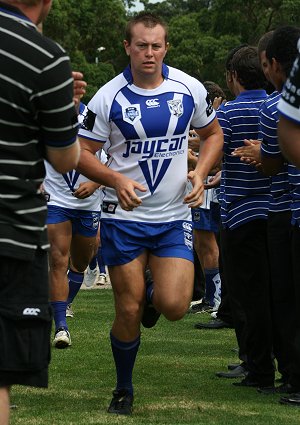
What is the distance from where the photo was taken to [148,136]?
7.32m

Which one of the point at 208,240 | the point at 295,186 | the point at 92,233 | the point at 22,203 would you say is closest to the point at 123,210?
the point at 295,186

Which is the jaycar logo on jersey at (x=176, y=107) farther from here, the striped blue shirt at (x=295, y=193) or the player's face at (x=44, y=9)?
the player's face at (x=44, y=9)

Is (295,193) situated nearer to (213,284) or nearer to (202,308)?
(213,284)

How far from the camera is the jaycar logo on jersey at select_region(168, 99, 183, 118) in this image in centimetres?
740

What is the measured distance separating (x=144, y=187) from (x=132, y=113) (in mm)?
482

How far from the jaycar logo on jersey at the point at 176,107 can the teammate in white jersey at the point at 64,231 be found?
3.05m

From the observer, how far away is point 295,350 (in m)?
7.41

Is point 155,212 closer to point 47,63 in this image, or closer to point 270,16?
point 47,63

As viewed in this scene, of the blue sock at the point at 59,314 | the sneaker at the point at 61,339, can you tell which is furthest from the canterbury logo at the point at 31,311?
the blue sock at the point at 59,314

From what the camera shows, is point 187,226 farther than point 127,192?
Yes

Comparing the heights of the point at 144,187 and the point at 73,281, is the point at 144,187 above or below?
above

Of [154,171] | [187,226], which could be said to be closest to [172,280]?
[187,226]

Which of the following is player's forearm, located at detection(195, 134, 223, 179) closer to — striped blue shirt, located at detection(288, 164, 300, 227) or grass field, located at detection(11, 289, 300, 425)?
striped blue shirt, located at detection(288, 164, 300, 227)

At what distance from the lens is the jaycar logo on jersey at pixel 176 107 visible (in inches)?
291
